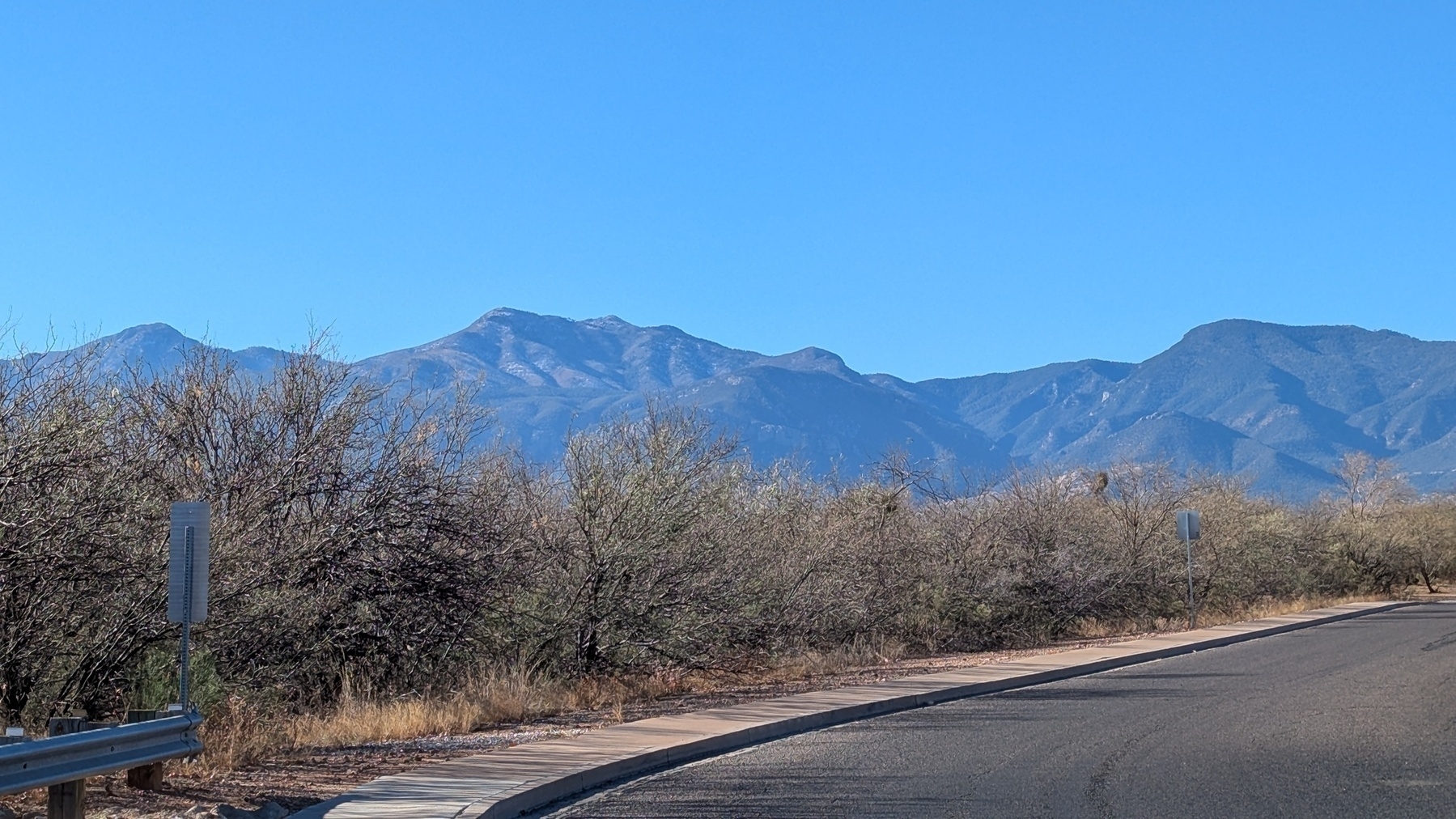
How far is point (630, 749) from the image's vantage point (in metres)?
13.6

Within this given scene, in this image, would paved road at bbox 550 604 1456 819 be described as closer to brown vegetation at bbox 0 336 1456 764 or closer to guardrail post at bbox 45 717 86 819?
guardrail post at bbox 45 717 86 819

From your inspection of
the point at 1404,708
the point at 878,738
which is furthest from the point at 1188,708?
the point at 878,738

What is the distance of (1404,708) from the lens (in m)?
16.9

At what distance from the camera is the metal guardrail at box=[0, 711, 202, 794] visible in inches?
298

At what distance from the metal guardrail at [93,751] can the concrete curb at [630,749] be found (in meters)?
1.06

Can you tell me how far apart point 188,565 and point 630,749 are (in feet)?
16.2

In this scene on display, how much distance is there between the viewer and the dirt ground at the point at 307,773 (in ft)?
32.6

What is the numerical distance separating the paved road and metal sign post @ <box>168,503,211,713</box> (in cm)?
302

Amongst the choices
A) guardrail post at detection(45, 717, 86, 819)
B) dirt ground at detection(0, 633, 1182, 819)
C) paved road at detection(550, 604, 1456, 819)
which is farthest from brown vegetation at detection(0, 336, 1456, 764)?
paved road at detection(550, 604, 1456, 819)

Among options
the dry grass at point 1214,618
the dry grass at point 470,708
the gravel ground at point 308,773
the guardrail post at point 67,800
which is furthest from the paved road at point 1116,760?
the dry grass at point 1214,618

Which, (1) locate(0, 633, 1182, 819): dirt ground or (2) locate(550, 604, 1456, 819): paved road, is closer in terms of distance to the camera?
(1) locate(0, 633, 1182, 819): dirt ground

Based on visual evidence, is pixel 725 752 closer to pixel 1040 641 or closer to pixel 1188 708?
pixel 1188 708

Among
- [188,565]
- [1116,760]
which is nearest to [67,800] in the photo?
[188,565]

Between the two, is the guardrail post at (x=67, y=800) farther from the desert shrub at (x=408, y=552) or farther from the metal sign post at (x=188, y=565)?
the desert shrub at (x=408, y=552)
